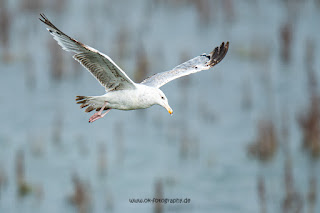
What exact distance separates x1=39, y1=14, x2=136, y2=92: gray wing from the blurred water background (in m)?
2.75

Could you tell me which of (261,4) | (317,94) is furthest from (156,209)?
(261,4)

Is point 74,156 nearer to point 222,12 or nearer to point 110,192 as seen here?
point 110,192

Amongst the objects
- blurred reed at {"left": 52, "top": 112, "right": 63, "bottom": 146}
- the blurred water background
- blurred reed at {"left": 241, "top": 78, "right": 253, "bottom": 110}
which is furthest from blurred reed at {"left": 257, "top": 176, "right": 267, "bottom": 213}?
blurred reed at {"left": 52, "top": 112, "right": 63, "bottom": 146}

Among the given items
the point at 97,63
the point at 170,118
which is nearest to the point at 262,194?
the point at 97,63

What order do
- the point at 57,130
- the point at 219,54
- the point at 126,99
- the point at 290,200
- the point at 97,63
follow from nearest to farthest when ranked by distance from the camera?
the point at 97,63
the point at 126,99
the point at 219,54
the point at 290,200
the point at 57,130

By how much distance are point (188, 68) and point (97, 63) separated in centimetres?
181

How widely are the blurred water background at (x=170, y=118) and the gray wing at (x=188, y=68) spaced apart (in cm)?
192

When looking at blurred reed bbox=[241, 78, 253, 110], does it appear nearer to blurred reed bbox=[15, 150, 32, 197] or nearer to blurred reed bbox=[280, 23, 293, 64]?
blurred reed bbox=[280, 23, 293, 64]

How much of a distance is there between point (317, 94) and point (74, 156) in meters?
5.00

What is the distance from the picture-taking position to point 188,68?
Answer: 28.7 ft

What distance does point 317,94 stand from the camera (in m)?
12.8

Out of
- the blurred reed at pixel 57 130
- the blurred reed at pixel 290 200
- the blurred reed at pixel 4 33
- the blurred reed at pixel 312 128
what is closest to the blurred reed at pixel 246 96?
the blurred reed at pixel 312 128

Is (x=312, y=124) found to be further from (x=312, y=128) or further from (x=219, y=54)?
(x=219, y=54)

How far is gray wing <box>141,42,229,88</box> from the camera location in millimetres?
8438
